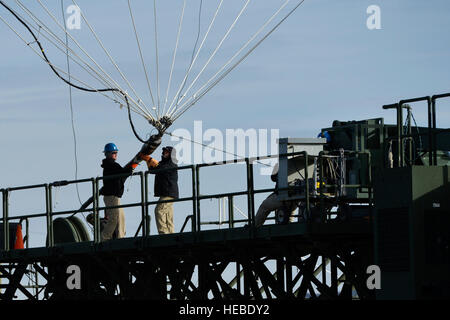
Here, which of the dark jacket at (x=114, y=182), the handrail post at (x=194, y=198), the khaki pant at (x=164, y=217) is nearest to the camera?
the handrail post at (x=194, y=198)

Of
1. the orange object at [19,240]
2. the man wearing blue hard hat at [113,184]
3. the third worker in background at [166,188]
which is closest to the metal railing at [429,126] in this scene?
the third worker in background at [166,188]

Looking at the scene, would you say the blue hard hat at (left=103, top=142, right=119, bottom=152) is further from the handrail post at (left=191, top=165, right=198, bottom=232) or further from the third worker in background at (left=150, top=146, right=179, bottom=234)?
the handrail post at (left=191, top=165, right=198, bottom=232)

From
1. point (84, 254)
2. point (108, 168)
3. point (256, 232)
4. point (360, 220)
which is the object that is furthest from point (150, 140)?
point (360, 220)

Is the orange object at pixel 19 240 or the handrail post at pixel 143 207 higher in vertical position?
the handrail post at pixel 143 207

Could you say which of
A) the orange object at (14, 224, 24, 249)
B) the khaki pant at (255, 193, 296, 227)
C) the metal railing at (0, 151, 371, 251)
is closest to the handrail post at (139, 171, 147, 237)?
the metal railing at (0, 151, 371, 251)

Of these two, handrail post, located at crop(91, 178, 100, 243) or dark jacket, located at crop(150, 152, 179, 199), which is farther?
handrail post, located at crop(91, 178, 100, 243)

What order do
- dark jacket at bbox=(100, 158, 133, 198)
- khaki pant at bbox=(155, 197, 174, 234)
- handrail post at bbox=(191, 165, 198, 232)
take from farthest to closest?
1. dark jacket at bbox=(100, 158, 133, 198)
2. khaki pant at bbox=(155, 197, 174, 234)
3. handrail post at bbox=(191, 165, 198, 232)

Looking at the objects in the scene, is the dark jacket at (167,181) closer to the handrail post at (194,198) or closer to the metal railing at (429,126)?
the handrail post at (194,198)

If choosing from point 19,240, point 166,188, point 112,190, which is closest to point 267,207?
point 166,188

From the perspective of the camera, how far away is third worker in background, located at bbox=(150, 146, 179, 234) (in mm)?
24141

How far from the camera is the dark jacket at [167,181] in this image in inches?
950
